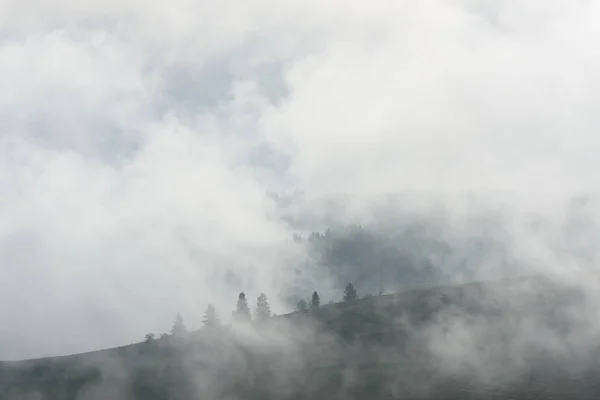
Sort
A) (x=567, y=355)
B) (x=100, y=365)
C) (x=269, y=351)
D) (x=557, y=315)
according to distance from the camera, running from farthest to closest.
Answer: (x=100, y=365) < (x=269, y=351) < (x=557, y=315) < (x=567, y=355)

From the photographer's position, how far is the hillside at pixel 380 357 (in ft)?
427

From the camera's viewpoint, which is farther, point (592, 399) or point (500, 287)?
point (500, 287)

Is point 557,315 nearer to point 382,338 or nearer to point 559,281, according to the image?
point 559,281

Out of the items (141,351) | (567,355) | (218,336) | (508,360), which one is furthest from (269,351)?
(567,355)

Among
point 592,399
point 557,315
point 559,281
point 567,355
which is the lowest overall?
point 592,399

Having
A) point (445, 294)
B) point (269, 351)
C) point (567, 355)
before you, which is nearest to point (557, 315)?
point (567, 355)

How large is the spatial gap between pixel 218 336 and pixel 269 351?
21225 millimetres

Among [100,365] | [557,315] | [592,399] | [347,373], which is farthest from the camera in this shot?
[100,365]

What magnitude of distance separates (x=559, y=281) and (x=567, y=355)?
179 feet

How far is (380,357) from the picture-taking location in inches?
6048

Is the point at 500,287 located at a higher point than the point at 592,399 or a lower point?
higher

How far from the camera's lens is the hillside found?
427 ft

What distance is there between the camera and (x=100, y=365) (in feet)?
594

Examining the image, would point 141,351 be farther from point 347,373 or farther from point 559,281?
point 559,281
